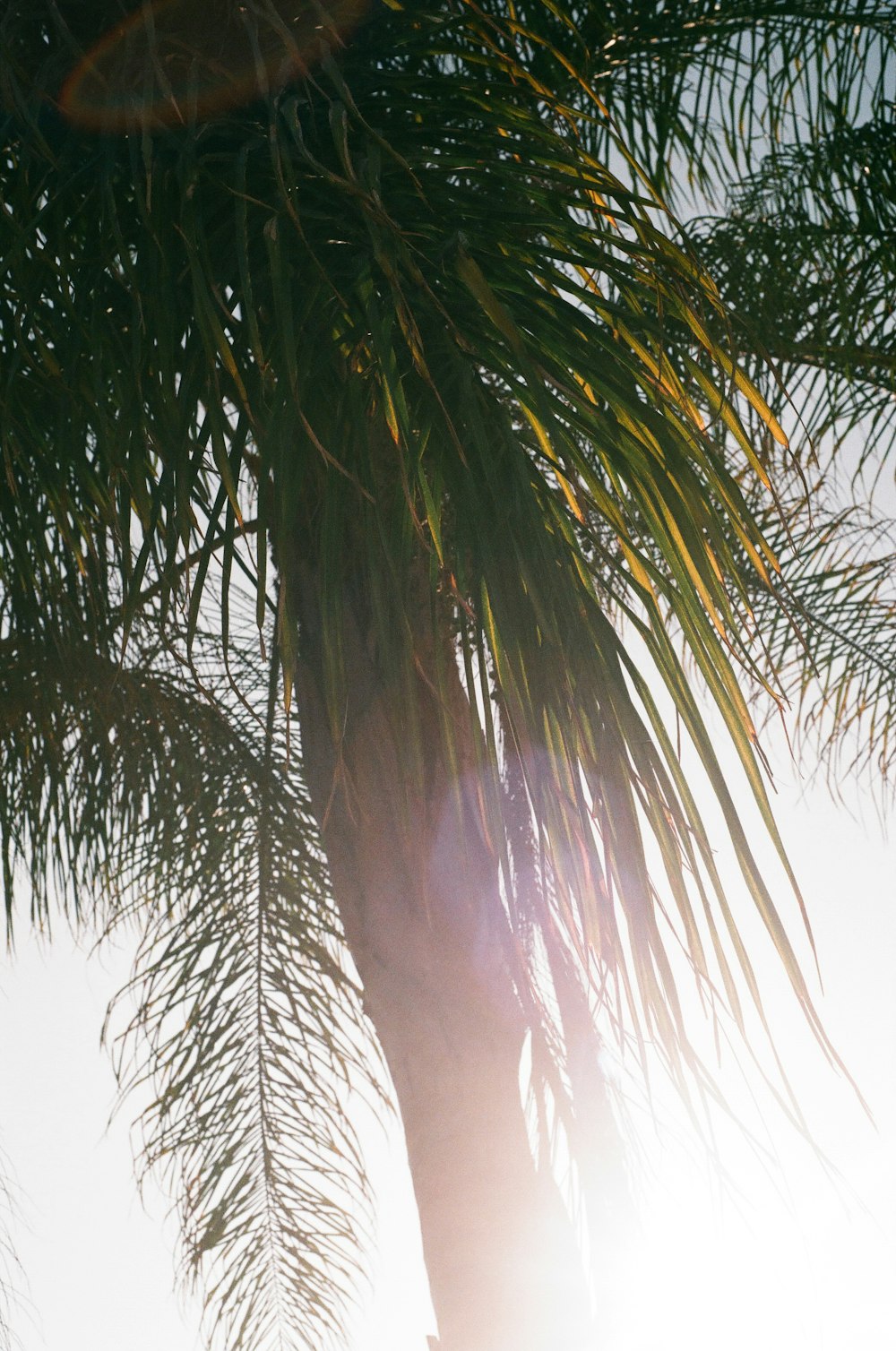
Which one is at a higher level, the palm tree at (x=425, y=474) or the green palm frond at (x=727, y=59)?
the green palm frond at (x=727, y=59)

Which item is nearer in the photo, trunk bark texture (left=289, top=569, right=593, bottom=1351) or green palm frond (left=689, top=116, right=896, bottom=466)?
trunk bark texture (left=289, top=569, right=593, bottom=1351)

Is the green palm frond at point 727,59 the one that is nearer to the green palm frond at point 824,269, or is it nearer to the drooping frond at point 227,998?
the green palm frond at point 824,269

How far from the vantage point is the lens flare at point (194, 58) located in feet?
2.00

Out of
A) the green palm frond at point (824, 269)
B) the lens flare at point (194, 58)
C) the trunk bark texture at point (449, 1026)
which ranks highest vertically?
the green palm frond at point (824, 269)

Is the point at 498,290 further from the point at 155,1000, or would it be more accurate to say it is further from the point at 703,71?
the point at 155,1000

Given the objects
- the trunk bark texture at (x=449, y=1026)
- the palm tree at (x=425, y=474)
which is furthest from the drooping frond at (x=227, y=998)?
the trunk bark texture at (x=449, y=1026)

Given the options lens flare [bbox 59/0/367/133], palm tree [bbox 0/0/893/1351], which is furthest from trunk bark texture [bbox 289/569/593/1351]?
lens flare [bbox 59/0/367/133]

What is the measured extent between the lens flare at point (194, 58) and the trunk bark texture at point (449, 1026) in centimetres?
36

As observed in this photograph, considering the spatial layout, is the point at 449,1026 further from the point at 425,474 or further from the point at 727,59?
the point at 727,59

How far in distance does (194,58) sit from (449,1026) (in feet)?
2.24

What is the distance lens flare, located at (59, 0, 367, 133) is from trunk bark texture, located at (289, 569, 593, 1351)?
356 mm

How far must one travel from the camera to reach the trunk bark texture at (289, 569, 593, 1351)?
810mm

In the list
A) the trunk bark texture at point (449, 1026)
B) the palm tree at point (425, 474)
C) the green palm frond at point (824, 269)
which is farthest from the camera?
the green palm frond at point (824, 269)

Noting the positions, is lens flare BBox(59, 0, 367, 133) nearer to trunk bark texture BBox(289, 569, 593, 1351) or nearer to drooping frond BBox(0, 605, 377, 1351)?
trunk bark texture BBox(289, 569, 593, 1351)
